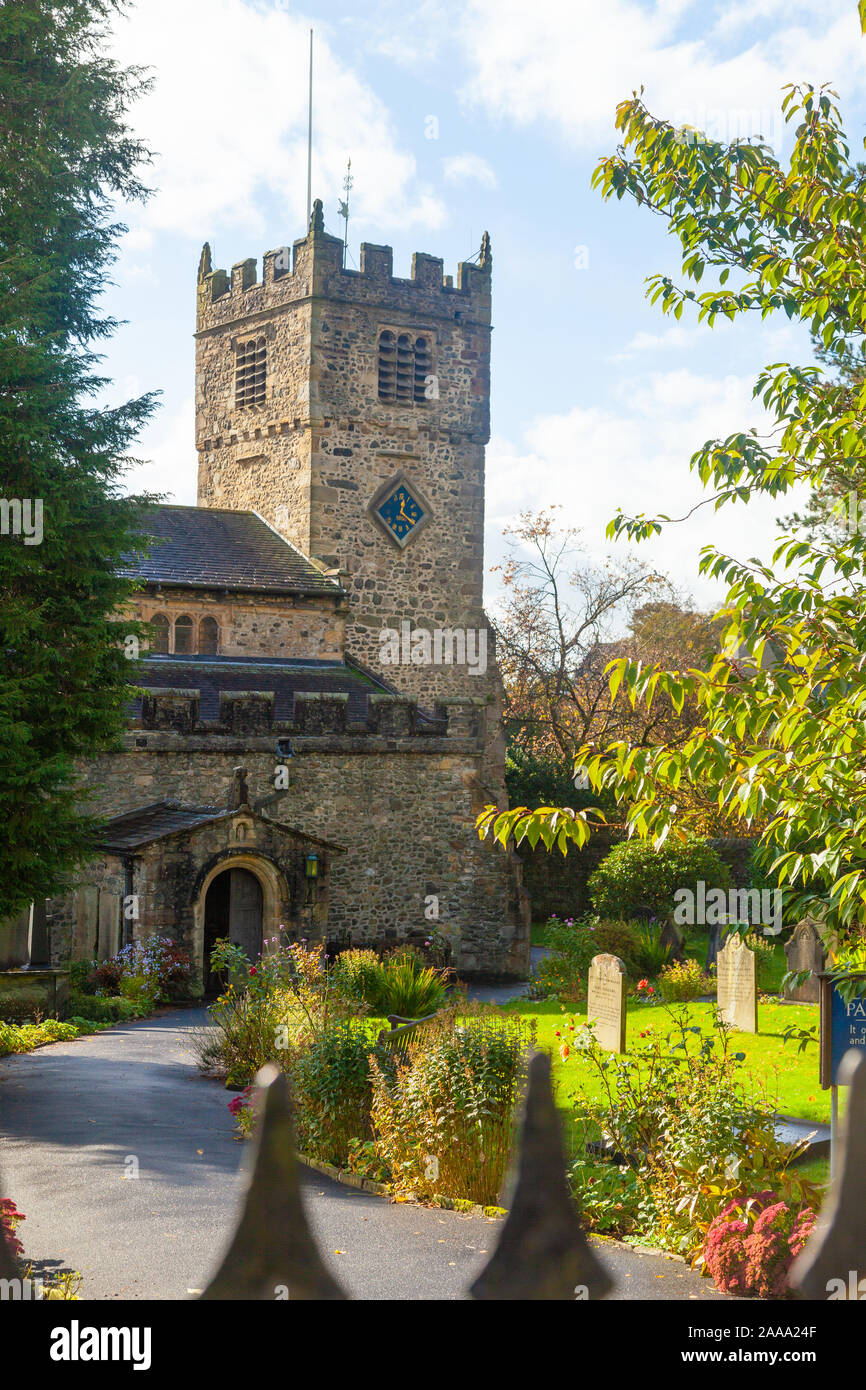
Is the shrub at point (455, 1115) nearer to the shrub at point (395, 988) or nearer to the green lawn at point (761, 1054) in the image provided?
the green lawn at point (761, 1054)

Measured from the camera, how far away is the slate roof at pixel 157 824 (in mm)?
19266

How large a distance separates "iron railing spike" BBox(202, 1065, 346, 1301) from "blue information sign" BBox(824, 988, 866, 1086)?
4.82 m

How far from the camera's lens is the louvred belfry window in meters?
30.8

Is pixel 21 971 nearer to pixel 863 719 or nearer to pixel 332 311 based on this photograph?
pixel 863 719

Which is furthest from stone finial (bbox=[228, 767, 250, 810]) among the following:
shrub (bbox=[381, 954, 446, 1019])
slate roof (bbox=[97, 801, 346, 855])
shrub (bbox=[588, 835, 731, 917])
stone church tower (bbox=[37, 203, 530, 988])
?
shrub (bbox=[588, 835, 731, 917])

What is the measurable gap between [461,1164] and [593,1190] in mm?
1116

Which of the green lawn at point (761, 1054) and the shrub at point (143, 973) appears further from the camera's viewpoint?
the shrub at point (143, 973)

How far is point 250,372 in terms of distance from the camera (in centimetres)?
3119

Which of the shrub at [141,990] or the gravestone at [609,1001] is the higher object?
the gravestone at [609,1001]

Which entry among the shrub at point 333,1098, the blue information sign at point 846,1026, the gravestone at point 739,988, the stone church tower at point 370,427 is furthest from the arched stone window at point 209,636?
the blue information sign at point 846,1026

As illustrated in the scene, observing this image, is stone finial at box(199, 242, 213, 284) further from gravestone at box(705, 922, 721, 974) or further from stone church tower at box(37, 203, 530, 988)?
gravestone at box(705, 922, 721, 974)

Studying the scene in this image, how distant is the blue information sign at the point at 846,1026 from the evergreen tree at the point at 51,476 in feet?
26.7

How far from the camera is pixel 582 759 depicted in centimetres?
557

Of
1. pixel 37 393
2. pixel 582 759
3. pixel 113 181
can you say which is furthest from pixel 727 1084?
pixel 113 181
